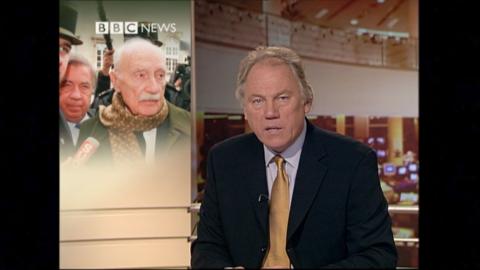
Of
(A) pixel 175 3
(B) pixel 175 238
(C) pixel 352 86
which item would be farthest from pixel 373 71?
(B) pixel 175 238

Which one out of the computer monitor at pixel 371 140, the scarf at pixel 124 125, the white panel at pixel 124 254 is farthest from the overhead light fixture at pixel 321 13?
the white panel at pixel 124 254

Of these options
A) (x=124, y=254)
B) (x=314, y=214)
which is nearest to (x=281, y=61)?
(x=314, y=214)

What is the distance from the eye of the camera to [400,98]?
3758mm

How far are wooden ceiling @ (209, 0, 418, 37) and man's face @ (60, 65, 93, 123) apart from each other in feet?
3.16

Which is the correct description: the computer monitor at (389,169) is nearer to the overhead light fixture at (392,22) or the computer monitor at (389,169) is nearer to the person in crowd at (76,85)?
the overhead light fixture at (392,22)

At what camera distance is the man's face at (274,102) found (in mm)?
1978

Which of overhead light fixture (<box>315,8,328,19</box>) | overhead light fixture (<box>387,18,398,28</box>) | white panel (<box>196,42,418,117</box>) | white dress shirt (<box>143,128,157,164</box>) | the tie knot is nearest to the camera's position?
the tie knot

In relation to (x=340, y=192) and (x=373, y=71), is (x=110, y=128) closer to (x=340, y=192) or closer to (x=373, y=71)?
Answer: (x=373, y=71)

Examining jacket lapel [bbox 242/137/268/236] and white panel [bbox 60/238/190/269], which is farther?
white panel [bbox 60/238/190/269]

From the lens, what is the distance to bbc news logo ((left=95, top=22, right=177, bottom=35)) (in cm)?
341

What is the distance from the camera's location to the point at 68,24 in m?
3.53

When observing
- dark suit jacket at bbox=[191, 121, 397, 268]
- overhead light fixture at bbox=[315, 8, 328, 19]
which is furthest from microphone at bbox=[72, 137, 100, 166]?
dark suit jacket at bbox=[191, 121, 397, 268]

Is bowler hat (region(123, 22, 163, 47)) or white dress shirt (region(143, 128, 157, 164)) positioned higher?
bowler hat (region(123, 22, 163, 47))

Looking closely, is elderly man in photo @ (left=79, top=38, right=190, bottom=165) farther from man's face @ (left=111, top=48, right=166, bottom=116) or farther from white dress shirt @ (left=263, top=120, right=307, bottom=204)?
white dress shirt @ (left=263, top=120, right=307, bottom=204)
